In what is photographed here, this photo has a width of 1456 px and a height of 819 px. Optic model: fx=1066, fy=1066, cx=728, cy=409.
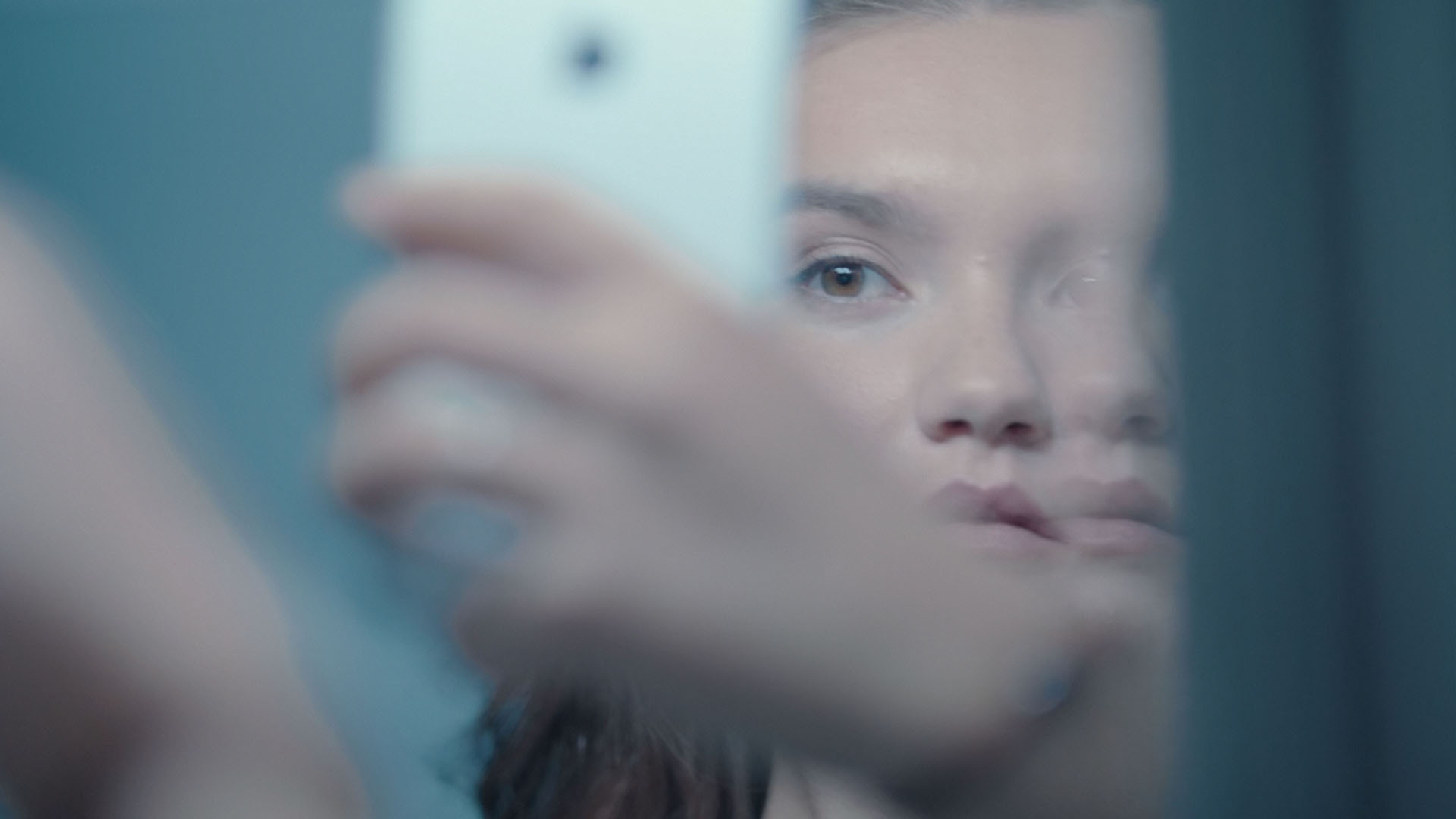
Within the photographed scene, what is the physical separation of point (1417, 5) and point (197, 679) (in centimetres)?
25

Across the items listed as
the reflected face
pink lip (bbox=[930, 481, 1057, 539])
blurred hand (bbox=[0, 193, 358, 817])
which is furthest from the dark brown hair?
blurred hand (bbox=[0, 193, 358, 817])

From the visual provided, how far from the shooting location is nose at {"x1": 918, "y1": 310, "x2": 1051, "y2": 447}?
33cm

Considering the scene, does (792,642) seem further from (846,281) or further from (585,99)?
(846,281)

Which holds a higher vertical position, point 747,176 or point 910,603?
point 747,176

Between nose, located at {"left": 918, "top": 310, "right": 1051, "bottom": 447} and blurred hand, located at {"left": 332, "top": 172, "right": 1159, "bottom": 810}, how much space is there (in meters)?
0.22

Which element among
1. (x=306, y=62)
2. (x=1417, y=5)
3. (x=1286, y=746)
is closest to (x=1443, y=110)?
(x=1417, y=5)

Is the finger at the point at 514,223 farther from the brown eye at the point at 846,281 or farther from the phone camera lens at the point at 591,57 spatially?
the brown eye at the point at 846,281

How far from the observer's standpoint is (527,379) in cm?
11

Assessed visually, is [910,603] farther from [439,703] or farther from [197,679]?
[439,703]

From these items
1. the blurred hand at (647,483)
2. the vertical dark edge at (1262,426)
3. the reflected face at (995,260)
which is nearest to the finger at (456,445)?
the blurred hand at (647,483)

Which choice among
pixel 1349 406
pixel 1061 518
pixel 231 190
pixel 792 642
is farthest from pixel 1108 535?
pixel 231 190

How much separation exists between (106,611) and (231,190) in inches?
14.9

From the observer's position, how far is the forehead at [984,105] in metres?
0.38

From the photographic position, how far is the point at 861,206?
1.32 feet
